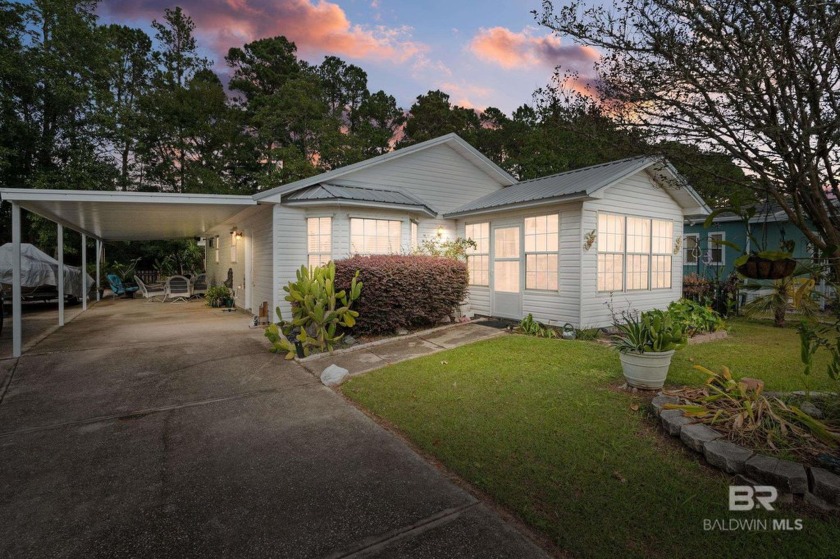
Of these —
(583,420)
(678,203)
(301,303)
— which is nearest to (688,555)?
(583,420)

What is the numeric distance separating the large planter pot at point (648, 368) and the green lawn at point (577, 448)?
0.91 feet

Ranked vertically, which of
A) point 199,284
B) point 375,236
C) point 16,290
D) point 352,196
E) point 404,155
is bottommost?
point 199,284

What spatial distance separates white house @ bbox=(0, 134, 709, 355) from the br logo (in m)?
5.54

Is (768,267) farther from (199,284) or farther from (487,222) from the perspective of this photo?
(199,284)

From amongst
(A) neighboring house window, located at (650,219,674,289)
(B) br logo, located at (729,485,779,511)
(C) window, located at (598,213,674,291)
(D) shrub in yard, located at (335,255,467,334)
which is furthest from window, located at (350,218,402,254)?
(B) br logo, located at (729,485,779,511)

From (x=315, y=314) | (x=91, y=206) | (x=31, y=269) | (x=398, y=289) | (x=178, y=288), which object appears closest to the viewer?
(x=315, y=314)

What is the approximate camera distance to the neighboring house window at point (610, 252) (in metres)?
8.59

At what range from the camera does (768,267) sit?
9.85ft

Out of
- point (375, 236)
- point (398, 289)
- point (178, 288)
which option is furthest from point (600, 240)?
point (178, 288)

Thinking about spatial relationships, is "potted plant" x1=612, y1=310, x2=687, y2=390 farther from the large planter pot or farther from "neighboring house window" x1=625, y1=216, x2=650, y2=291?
"neighboring house window" x1=625, y1=216, x2=650, y2=291

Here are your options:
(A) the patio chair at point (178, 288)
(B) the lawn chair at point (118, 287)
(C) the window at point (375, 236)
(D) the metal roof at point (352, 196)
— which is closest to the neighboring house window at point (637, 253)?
(D) the metal roof at point (352, 196)

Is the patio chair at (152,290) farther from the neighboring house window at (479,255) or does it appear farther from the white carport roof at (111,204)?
the neighboring house window at (479,255)

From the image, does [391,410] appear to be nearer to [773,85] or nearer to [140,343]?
[773,85]

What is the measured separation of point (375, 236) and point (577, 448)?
24.8 ft
